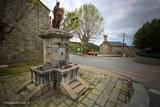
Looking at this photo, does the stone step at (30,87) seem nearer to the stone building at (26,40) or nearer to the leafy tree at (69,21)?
the stone building at (26,40)

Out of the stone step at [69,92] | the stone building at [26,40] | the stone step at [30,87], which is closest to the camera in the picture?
the stone step at [69,92]

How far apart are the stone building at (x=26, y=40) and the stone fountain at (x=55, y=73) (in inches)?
222

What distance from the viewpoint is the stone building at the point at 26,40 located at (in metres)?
7.84

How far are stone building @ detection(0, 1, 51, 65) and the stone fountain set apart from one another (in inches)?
222

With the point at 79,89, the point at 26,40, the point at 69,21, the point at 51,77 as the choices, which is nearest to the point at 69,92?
the point at 79,89

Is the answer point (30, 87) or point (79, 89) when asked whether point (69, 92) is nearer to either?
point (79, 89)

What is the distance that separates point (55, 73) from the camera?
3.84 m

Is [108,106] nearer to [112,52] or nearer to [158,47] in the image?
[158,47]

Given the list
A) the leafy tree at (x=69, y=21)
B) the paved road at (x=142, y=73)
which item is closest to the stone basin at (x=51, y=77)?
the paved road at (x=142, y=73)

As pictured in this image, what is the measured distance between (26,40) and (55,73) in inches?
280

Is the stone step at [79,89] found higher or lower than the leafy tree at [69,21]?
lower

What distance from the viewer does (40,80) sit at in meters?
3.51

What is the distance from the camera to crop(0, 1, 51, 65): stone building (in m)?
7.84

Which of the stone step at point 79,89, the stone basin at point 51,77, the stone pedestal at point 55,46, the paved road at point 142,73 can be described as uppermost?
the stone pedestal at point 55,46
